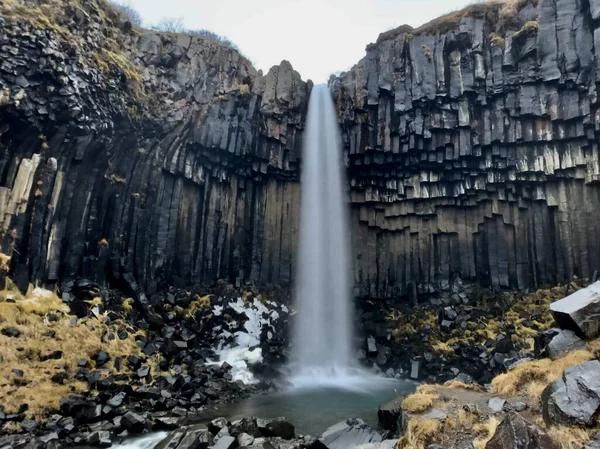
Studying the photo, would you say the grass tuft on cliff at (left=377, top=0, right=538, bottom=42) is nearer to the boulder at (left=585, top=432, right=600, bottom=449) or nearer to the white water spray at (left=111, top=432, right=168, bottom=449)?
the boulder at (left=585, top=432, right=600, bottom=449)

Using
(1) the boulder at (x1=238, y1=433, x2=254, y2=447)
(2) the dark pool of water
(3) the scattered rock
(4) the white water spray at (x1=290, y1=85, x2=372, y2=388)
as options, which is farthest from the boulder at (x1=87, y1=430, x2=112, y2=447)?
(4) the white water spray at (x1=290, y1=85, x2=372, y2=388)

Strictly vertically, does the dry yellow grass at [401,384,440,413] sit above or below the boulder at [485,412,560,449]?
below

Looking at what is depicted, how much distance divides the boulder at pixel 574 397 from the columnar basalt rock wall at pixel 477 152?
18.1 meters

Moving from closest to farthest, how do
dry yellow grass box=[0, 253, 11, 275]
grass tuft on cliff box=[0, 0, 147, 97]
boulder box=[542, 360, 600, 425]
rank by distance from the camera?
boulder box=[542, 360, 600, 425], dry yellow grass box=[0, 253, 11, 275], grass tuft on cliff box=[0, 0, 147, 97]

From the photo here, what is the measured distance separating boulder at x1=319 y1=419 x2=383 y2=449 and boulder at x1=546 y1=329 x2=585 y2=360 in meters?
4.90

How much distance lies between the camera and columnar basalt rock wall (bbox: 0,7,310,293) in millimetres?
17938

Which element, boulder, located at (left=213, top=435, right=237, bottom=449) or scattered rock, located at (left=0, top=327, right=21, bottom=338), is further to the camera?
scattered rock, located at (left=0, top=327, right=21, bottom=338)

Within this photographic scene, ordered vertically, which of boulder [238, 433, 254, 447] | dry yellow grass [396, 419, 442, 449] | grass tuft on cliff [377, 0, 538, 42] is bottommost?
boulder [238, 433, 254, 447]

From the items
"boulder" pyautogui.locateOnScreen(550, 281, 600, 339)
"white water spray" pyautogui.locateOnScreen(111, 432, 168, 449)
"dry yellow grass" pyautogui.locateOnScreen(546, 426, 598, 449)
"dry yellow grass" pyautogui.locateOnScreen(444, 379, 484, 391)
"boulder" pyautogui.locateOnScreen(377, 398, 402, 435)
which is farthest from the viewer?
"dry yellow grass" pyautogui.locateOnScreen(444, 379, 484, 391)

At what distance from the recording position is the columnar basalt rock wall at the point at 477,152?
23.2 meters

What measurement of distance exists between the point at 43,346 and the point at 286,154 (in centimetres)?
1826

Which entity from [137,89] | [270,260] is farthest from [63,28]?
[270,260]

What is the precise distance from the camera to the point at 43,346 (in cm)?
1487

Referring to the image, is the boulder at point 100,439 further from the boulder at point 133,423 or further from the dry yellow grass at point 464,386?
the dry yellow grass at point 464,386
